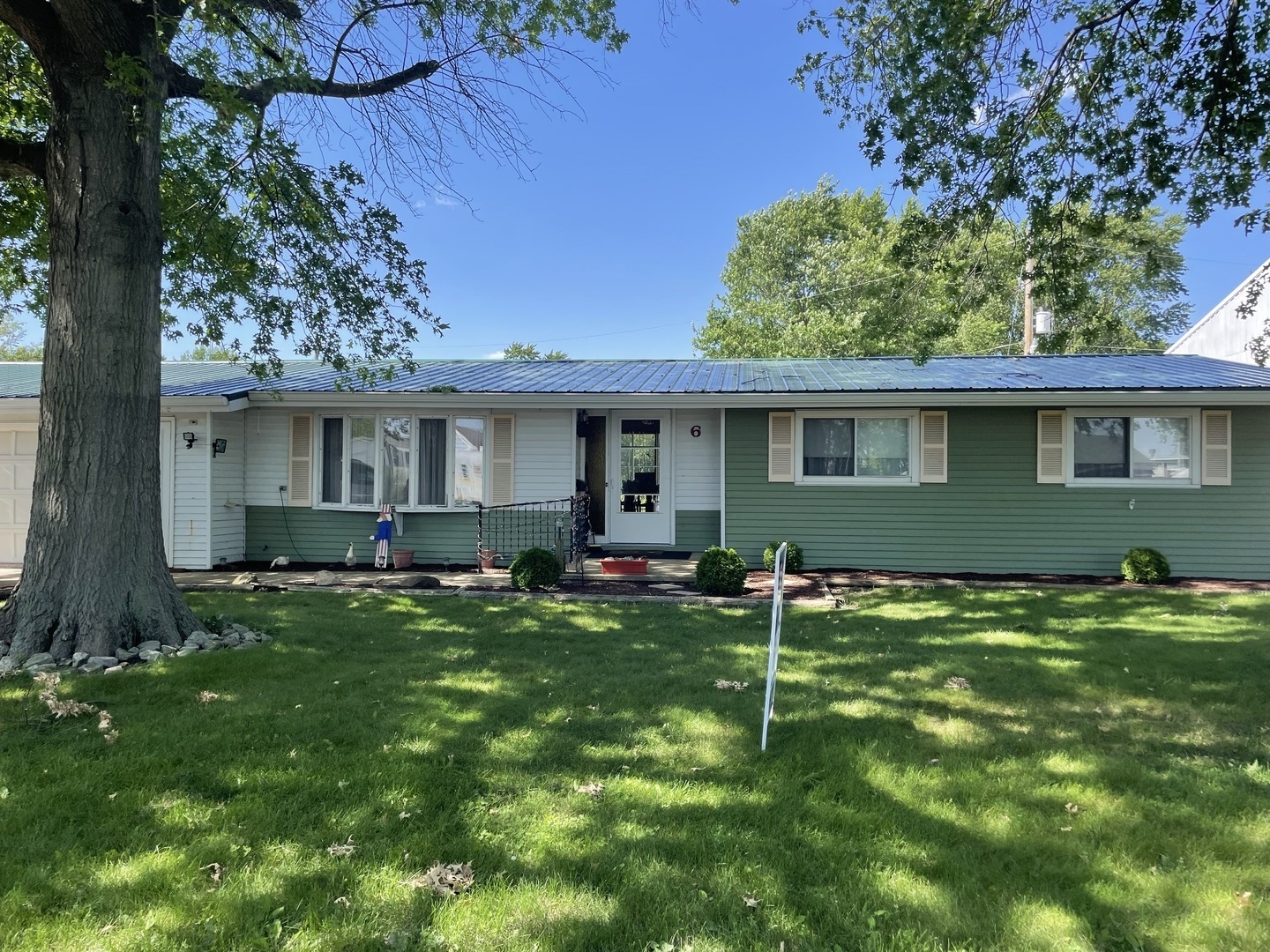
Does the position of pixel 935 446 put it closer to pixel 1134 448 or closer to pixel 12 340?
pixel 1134 448

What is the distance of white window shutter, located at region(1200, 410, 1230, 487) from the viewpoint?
9320 mm

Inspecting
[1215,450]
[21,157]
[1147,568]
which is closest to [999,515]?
[1147,568]

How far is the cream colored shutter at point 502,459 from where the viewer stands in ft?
34.0

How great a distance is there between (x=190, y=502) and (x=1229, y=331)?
17.7m

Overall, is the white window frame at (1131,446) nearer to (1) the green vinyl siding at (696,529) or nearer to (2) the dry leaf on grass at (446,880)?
(1) the green vinyl siding at (696,529)

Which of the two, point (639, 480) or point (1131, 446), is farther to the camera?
point (639, 480)

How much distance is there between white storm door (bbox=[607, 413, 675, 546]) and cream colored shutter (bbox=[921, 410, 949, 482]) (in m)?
3.71

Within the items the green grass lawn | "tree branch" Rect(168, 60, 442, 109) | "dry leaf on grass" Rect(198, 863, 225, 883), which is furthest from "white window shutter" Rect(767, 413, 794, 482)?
"dry leaf on grass" Rect(198, 863, 225, 883)

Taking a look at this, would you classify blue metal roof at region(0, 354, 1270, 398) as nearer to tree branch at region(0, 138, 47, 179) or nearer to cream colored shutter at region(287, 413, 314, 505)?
cream colored shutter at region(287, 413, 314, 505)

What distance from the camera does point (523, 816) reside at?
278cm

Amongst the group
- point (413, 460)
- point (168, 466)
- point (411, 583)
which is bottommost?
point (411, 583)

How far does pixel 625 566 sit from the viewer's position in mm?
9148

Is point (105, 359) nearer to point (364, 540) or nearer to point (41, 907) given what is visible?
point (41, 907)

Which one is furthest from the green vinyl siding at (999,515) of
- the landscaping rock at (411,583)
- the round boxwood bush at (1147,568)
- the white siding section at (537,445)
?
the landscaping rock at (411,583)
